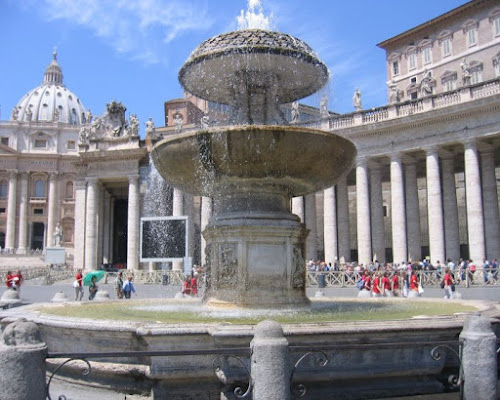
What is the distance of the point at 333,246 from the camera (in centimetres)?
3916

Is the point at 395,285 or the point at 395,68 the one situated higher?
the point at 395,68

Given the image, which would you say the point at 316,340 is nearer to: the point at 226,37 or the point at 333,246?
the point at 226,37

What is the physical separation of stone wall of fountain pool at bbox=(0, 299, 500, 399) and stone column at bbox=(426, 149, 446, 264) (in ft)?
96.2

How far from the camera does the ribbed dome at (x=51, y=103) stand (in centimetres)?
13500

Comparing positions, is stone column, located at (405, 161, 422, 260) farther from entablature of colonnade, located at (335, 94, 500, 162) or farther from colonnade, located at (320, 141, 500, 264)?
entablature of colonnade, located at (335, 94, 500, 162)

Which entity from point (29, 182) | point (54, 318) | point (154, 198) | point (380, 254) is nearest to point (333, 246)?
point (380, 254)

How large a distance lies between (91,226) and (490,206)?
33.3m

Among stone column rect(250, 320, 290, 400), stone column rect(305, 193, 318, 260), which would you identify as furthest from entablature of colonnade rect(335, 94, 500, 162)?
stone column rect(250, 320, 290, 400)

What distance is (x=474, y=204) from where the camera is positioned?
1277 inches

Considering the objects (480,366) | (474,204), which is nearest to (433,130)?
(474,204)

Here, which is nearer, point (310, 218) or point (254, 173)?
point (254, 173)

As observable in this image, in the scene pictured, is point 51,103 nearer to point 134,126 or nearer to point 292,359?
point 134,126

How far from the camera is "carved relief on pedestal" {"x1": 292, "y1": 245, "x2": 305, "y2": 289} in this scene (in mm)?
9031

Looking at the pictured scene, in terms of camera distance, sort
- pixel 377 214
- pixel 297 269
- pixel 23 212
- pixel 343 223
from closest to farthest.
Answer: pixel 297 269 → pixel 377 214 → pixel 343 223 → pixel 23 212
